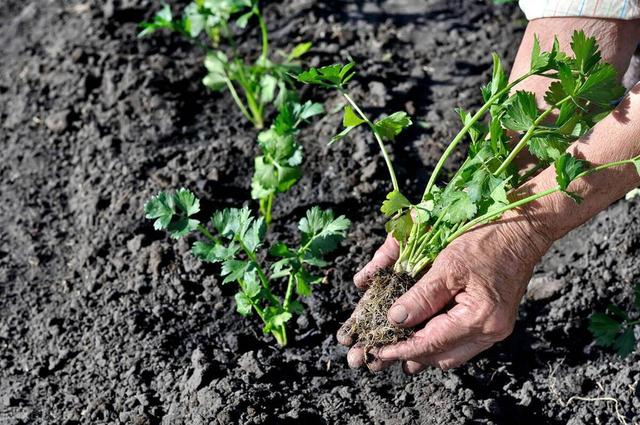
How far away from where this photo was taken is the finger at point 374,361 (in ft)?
8.68

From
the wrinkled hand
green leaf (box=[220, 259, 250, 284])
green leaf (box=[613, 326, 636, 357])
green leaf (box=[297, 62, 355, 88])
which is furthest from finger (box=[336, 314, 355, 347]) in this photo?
green leaf (box=[613, 326, 636, 357])

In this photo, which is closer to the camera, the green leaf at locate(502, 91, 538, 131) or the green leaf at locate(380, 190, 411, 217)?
the green leaf at locate(502, 91, 538, 131)

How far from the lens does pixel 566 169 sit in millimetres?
2238

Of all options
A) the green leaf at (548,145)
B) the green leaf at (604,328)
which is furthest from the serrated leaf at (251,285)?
the green leaf at (604,328)

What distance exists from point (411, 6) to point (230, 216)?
222 cm

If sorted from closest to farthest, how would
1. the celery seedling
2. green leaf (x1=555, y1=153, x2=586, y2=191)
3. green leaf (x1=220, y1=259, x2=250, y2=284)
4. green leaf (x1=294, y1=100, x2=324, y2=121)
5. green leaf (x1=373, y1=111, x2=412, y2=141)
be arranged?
1. green leaf (x1=555, y1=153, x2=586, y2=191)
2. green leaf (x1=373, y1=111, x2=412, y2=141)
3. green leaf (x1=220, y1=259, x2=250, y2=284)
4. green leaf (x1=294, y1=100, x2=324, y2=121)
5. the celery seedling

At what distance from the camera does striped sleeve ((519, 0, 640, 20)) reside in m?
2.65

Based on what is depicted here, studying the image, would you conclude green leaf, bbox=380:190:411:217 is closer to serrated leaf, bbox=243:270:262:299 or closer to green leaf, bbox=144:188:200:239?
serrated leaf, bbox=243:270:262:299

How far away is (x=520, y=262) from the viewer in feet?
7.99

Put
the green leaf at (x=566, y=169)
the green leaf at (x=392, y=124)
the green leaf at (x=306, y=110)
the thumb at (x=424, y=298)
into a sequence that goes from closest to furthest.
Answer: the green leaf at (x=566, y=169), the thumb at (x=424, y=298), the green leaf at (x=392, y=124), the green leaf at (x=306, y=110)

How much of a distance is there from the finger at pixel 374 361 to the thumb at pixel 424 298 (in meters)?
0.18

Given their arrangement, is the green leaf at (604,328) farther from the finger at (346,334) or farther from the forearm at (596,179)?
the finger at (346,334)

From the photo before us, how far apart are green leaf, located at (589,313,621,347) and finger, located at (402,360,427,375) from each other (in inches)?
24.5

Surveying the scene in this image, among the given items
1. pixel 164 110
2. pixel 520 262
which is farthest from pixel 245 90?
pixel 520 262
